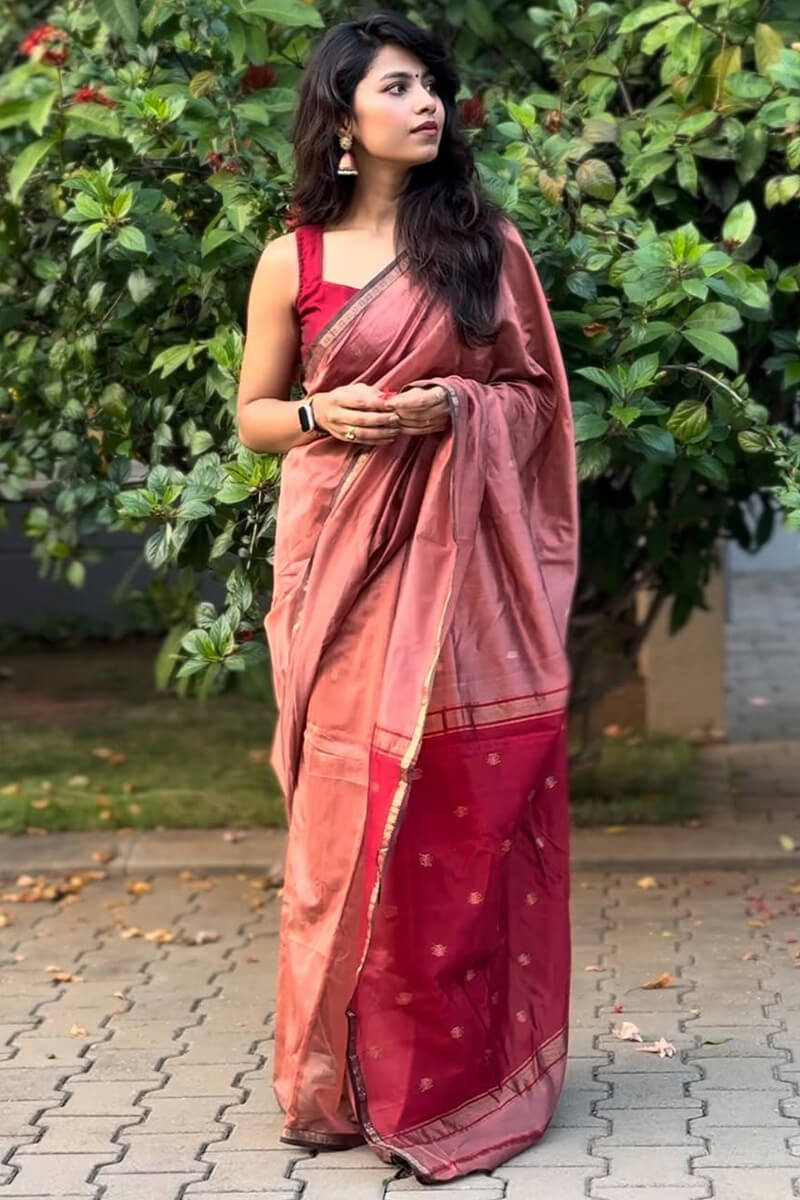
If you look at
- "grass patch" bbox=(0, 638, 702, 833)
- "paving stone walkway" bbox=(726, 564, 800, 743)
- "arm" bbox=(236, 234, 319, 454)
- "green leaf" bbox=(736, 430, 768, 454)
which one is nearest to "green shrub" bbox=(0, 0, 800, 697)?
"green leaf" bbox=(736, 430, 768, 454)

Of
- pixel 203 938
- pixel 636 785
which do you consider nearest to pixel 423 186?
pixel 203 938

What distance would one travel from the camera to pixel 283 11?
4.55 m

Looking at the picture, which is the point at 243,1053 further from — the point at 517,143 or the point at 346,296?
the point at 517,143

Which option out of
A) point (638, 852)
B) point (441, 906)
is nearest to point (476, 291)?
point (441, 906)

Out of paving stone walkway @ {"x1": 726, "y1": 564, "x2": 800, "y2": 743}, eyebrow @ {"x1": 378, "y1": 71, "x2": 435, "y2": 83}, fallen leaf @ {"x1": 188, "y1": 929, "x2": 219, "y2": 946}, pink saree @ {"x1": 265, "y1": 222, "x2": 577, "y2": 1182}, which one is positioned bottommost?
paving stone walkway @ {"x1": 726, "y1": 564, "x2": 800, "y2": 743}

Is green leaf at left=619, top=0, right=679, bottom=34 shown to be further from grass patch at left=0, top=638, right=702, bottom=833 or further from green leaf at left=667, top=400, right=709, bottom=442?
grass patch at left=0, top=638, right=702, bottom=833

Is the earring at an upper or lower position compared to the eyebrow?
lower

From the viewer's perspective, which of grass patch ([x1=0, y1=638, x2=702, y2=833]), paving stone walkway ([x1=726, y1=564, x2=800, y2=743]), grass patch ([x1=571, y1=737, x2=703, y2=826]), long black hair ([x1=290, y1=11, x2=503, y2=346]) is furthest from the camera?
paving stone walkway ([x1=726, y1=564, x2=800, y2=743])

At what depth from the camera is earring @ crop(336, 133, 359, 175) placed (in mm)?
3672

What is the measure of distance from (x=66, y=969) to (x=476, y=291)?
2.50 m

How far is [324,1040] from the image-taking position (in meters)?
3.71

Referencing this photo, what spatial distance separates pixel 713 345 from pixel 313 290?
3.18ft

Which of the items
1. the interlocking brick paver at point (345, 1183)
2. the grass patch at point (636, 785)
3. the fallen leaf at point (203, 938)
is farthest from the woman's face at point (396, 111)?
the grass patch at point (636, 785)

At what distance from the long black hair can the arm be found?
0.36 ft
